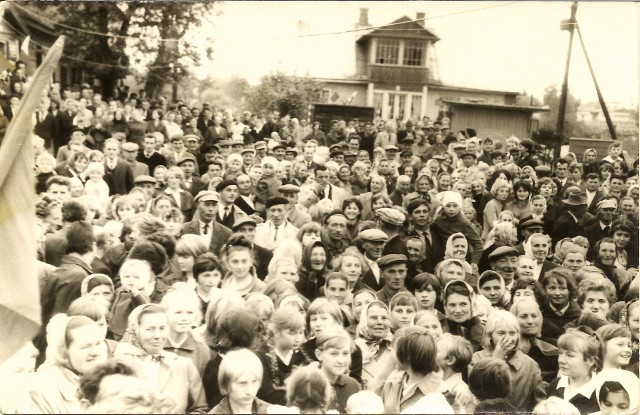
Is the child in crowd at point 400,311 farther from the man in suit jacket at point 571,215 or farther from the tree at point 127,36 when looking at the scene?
the tree at point 127,36

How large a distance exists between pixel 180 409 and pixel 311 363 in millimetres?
645

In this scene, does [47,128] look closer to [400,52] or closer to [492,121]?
[400,52]

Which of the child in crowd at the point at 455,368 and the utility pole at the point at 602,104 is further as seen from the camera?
the utility pole at the point at 602,104

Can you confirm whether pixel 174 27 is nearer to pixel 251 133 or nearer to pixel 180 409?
pixel 251 133

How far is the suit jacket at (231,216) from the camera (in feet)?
12.1

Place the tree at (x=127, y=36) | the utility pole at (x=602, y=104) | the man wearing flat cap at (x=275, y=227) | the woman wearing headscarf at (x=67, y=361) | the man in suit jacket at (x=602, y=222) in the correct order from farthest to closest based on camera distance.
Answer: the man in suit jacket at (x=602, y=222) < the utility pole at (x=602, y=104) < the man wearing flat cap at (x=275, y=227) < the tree at (x=127, y=36) < the woman wearing headscarf at (x=67, y=361)

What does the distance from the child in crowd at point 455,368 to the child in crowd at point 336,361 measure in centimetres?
45

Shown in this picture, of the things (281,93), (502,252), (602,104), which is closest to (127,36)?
(281,93)

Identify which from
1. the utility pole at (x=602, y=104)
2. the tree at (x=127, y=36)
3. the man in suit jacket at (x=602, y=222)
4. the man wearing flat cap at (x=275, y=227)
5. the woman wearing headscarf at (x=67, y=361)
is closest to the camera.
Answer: the woman wearing headscarf at (x=67, y=361)

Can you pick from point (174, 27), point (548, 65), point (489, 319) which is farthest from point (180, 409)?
point (548, 65)

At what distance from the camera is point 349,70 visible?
372 cm

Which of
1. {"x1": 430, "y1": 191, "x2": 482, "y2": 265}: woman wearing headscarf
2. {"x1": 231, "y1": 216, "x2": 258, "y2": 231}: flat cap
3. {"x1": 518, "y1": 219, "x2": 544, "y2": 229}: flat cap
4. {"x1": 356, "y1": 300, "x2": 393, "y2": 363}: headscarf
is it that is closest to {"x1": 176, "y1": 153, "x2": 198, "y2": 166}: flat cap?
{"x1": 231, "y1": 216, "x2": 258, "y2": 231}: flat cap

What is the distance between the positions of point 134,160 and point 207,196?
1.32 feet

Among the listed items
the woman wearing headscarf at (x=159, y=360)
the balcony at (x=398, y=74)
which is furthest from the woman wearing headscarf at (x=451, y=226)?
the woman wearing headscarf at (x=159, y=360)
